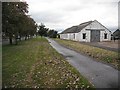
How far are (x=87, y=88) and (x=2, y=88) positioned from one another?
9.88 ft

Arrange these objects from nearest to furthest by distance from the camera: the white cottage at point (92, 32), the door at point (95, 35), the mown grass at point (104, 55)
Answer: the mown grass at point (104, 55) < the white cottage at point (92, 32) < the door at point (95, 35)

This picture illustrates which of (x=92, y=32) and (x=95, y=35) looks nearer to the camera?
(x=92, y=32)

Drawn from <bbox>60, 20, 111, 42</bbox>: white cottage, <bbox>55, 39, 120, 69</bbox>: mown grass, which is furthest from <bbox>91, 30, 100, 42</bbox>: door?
<bbox>55, 39, 120, 69</bbox>: mown grass

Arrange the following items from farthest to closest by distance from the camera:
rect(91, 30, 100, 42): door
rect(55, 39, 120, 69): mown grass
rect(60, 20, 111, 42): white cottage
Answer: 1. rect(91, 30, 100, 42): door
2. rect(60, 20, 111, 42): white cottage
3. rect(55, 39, 120, 69): mown grass

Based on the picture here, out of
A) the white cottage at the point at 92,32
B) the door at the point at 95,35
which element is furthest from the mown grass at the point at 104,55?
the door at the point at 95,35

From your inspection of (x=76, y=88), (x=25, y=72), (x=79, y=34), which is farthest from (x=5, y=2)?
(x=79, y=34)

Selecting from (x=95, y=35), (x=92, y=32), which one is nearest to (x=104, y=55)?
(x=92, y=32)

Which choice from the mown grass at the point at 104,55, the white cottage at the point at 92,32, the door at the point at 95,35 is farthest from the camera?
the door at the point at 95,35

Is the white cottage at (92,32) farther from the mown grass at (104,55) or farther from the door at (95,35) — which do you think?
the mown grass at (104,55)

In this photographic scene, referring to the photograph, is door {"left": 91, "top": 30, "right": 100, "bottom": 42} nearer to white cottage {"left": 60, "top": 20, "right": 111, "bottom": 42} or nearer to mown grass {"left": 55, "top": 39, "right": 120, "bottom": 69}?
white cottage {"left": 60, "top": 20, "right": 111, "bottom": 42}

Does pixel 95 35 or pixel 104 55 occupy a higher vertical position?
pixel 95 35

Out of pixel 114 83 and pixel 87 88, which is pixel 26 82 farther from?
pixel 114 83

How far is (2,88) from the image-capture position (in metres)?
7.32

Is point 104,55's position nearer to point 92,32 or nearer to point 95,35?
point 92,32
